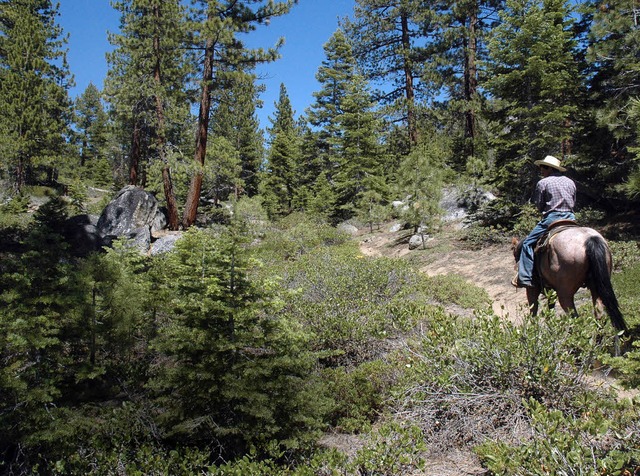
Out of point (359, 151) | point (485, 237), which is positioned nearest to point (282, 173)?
→ point (359, 151)

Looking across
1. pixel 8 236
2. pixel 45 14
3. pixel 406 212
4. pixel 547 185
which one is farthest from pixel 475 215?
pixel 45 14

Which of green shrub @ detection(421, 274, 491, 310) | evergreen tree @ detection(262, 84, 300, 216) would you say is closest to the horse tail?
green shrub @ detection(421, 274, 491, 310)

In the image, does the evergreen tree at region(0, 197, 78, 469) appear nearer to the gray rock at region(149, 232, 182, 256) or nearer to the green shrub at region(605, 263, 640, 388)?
the green shrub at region(605, 263, 640, 388)

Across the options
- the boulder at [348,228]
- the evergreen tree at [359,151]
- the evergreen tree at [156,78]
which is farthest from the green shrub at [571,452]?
the evergreen tree at [359,151]

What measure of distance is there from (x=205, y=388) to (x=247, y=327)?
62 cm

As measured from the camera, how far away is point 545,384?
3.79 meters

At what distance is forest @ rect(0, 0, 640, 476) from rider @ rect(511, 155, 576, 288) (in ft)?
4.13

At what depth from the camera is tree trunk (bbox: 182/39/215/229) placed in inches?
658

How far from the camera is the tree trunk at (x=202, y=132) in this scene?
658 inches

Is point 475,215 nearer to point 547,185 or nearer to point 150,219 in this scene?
point 547,185

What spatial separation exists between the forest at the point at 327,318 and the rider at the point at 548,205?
1258mm

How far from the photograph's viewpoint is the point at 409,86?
78.2 feet

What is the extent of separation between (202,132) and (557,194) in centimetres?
1436

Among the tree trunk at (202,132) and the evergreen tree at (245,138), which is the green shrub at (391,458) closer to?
the tree trunk at (202,132)
